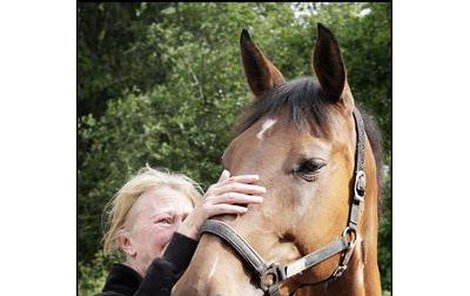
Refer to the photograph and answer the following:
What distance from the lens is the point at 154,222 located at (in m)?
2.98

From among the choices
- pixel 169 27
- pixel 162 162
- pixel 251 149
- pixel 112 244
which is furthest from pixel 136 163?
pixel 251 149

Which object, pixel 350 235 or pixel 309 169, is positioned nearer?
pixel 309 169

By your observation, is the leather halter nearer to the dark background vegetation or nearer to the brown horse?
the brown horse

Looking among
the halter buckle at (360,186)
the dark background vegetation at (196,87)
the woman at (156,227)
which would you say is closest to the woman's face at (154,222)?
the woman at (156,227)

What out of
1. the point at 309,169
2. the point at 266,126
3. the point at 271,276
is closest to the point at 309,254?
the point at 271,276

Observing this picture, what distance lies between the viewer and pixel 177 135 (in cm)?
1170

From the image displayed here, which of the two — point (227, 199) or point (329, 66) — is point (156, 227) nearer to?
point (227, 199)

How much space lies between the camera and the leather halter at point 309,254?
2295 millimetres

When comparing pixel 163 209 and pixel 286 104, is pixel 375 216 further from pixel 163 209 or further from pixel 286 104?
pixel 163 209

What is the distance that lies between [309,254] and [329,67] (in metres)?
0.65

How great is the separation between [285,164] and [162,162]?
9071 mm

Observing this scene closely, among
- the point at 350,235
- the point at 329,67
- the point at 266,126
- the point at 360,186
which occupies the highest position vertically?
the point at 329,67

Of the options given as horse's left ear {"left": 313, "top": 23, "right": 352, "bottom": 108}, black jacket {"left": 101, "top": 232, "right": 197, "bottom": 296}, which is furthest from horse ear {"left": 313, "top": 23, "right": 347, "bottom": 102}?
black jacket {"left": 101, "top": 232, "right": 197, "bottom": 296}

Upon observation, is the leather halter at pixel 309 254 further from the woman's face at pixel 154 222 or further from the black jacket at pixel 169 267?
the woman's face at pixel 154 222
